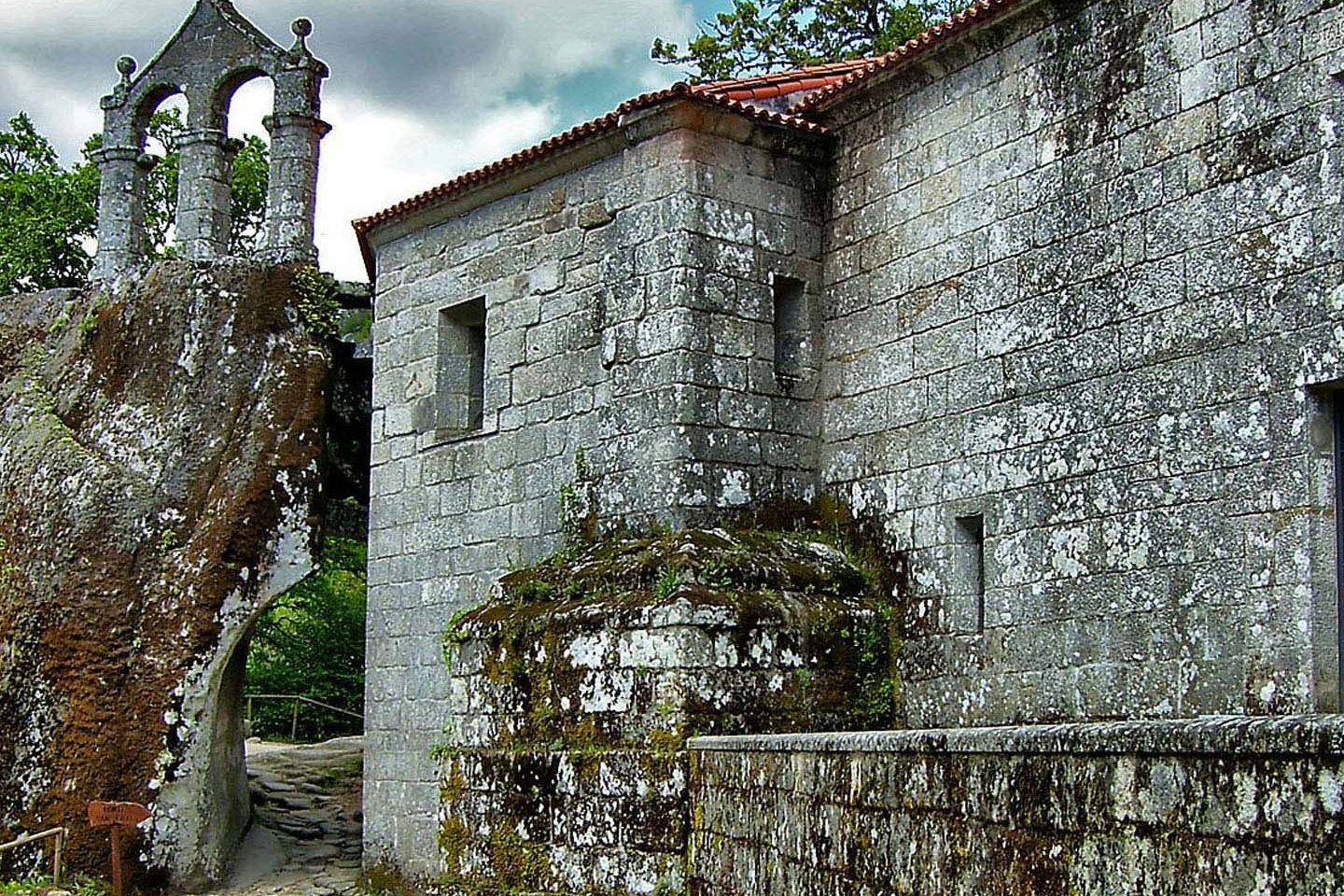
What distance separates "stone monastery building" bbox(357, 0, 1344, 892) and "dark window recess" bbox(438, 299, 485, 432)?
0.07 feet

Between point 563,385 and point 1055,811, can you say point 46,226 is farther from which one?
point 1055,811

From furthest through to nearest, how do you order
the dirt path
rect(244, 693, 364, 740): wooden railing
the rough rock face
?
rect(244, 693, 364, 740): wooden railing, the dirt path, the rough rock face

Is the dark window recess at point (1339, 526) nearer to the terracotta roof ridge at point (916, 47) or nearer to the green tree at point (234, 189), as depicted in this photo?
the terracotta roof ridge at point (916, 47)

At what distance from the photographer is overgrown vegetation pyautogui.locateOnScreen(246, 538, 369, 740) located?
757 inches

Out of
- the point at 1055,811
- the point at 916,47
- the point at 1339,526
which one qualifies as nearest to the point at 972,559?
the point at 1339,526

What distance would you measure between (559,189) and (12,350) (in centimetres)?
591

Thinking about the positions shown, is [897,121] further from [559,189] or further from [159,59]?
[159,59]

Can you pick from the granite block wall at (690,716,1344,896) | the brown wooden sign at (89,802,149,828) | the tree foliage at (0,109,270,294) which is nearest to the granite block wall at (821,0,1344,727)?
the granite block wall at (690,716,1344,896)

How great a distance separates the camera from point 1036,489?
7.61m

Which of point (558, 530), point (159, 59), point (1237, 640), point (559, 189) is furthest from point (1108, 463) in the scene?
point (159, 59)

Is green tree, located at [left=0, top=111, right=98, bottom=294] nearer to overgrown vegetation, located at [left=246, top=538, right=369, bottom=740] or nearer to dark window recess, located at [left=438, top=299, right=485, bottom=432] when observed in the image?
overgrown vegetation, located at [left=246, top=538, right=369, bottom=740]

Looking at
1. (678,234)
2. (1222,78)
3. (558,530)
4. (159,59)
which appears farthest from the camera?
(159,59)

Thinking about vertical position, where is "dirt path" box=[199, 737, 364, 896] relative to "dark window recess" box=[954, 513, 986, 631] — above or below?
below

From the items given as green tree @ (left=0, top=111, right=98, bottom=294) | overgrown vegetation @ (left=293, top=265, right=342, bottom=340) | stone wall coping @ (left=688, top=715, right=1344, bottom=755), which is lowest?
stone wall coping @ (left=688, top=715, right=1344, bottom=755)
